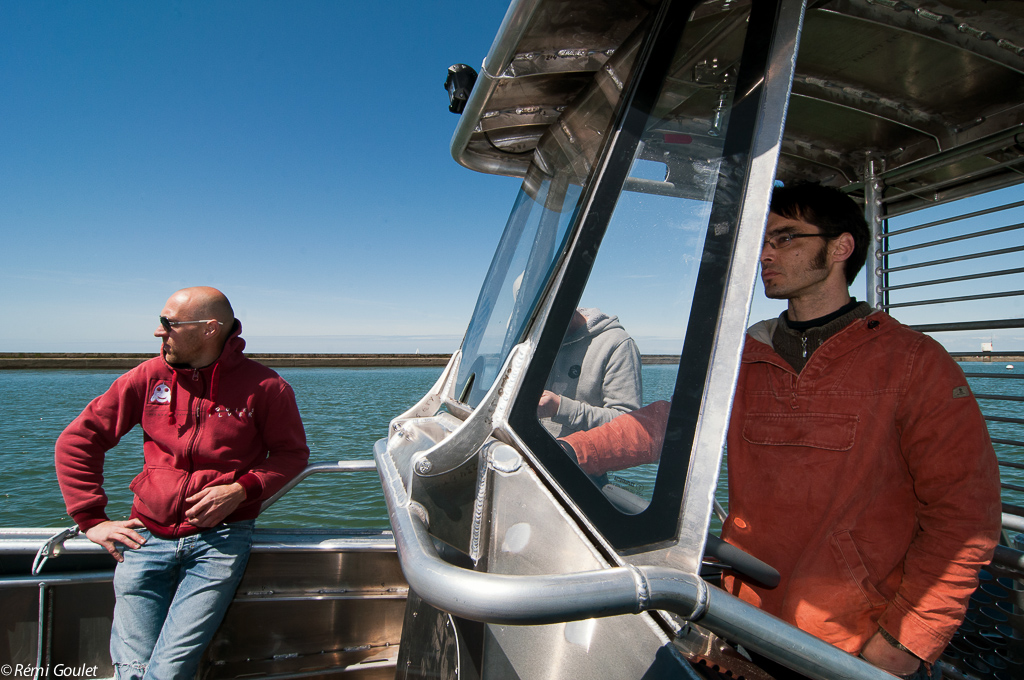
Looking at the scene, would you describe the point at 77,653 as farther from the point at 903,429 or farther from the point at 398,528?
the point at 903,429

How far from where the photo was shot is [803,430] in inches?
55.1

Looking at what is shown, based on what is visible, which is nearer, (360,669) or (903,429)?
(903,429)

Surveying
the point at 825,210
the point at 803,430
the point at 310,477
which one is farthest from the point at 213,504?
the point at 310,477

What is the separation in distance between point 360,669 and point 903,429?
2.52 m

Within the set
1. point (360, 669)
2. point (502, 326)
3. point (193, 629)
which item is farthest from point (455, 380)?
point (360, 669)

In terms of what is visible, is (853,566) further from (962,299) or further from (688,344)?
(962,299)

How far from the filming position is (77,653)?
2346mm

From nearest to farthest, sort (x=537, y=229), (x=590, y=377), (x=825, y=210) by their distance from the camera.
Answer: (x=590, y=377), (x=825, y=210), (x=537, y=229)

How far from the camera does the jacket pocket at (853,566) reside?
4.11 ft

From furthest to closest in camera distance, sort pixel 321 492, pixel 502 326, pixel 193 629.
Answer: pixel 321 492 < pixel 193 629 < pixel 502 326

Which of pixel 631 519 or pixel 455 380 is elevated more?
pixel 455 380

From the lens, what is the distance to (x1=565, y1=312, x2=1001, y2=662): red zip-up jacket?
1.21 meters

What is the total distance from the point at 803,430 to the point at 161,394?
8.02 feet

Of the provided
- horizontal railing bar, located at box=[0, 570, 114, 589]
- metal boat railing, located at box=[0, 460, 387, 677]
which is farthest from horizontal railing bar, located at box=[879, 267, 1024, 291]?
horizontal railing bar, located at box=[0, 570, 114, 589]
